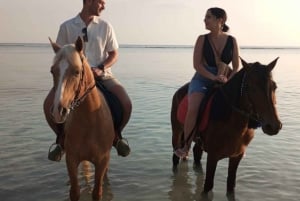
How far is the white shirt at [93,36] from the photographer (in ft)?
18.5

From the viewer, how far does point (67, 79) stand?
3797 mm

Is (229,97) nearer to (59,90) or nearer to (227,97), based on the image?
(227,97)

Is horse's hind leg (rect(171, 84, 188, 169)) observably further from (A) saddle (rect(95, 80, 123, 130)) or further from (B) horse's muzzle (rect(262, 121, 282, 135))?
(B) horse's muzzle (rect(262, 121, 282, 135))

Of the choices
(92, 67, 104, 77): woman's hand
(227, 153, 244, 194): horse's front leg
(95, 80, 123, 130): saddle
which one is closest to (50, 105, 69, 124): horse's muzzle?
(92, 67, 104, 77): woman's hand

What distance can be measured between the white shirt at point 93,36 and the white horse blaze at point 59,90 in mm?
1846

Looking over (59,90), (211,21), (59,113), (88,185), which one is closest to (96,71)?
(59,90)

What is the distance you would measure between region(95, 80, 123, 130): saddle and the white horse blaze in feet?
5.79

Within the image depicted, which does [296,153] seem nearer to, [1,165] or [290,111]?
[290,111]

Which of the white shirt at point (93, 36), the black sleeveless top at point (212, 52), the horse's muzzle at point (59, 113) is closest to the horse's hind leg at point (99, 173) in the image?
the white shirt at point (93, 36)

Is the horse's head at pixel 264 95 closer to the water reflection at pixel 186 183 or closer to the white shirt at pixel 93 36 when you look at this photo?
the white shirt at pixel 93 36

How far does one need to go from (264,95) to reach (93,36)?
2546 mm

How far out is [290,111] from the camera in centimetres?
1465

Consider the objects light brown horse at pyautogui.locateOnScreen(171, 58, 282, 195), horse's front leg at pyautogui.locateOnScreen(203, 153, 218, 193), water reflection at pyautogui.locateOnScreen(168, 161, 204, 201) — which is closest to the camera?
light brown horse at pyautogui.locateOnScreen(171, 58, 282, 195)

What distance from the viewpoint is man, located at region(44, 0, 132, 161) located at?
219 inches
